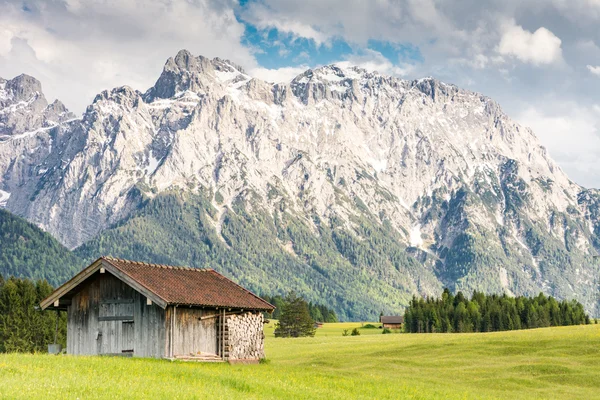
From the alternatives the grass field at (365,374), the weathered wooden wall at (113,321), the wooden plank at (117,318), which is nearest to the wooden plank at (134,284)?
the weathered wooden wall at (113,321)

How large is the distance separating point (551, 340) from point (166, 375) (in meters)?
57.0

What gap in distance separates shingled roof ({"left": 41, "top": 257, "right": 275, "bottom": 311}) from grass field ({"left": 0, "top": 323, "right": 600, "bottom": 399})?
497 centimetres

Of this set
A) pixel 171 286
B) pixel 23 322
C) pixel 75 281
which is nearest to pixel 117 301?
pixel 75 281

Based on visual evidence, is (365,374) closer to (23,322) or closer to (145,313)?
(145,313)

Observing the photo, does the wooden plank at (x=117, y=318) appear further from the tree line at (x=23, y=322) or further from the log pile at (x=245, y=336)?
the tree line at (x=23, y=322)

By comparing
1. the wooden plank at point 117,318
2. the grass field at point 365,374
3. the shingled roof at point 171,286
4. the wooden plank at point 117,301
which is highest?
the shingled roof at point 171,286

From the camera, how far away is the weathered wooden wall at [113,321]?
172ft

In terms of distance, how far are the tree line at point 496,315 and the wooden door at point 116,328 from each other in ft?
395

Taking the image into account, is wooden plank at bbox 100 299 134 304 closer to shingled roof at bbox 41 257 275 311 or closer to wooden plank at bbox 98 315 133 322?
wooden plank at bbox 98 315 133 322

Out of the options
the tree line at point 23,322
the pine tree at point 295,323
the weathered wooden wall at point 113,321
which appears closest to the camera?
the weathered wooden wall at point 113,321

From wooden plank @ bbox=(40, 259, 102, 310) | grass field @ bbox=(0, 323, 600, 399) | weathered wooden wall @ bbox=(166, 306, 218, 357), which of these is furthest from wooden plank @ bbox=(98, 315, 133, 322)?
grass field @ bbox=(0, 323, 600, 399)

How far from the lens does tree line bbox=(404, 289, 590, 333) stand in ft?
526

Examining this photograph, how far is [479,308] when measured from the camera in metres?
166

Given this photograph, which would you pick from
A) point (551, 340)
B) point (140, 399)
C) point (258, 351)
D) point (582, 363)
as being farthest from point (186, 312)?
point (551, 340)
